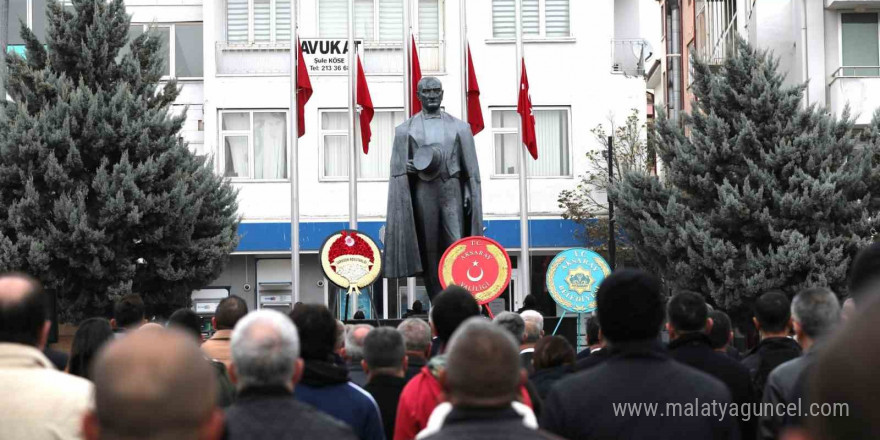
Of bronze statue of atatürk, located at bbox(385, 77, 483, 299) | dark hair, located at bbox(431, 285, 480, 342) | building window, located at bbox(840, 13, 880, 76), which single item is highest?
building window, located at bbox(840, 13, 880, 76)

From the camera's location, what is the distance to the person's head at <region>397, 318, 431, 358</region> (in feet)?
25.4

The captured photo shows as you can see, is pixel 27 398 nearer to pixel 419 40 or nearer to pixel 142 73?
pixel 142 73

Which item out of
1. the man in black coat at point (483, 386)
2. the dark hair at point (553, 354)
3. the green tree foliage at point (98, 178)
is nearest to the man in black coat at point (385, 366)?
the dark hair at point (553, 354)

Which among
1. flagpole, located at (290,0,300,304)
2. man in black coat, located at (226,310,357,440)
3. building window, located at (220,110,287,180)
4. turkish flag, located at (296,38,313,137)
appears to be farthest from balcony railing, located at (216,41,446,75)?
man in black coat, located at (226,310,357,440)

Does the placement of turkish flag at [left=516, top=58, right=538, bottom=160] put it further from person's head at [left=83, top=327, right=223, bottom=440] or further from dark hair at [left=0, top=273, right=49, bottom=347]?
person's head at [left=83, top=327, right=223, bottom=440]

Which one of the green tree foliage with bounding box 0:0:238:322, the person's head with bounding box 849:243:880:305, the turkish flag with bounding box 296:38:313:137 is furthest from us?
the turkish flag with bounding box 296:38:313:137

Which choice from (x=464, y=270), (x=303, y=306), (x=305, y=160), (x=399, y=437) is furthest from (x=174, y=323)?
(x=305, y=160)

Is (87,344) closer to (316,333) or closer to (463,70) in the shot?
(316,333)

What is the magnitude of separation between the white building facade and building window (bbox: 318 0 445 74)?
0.03 meters

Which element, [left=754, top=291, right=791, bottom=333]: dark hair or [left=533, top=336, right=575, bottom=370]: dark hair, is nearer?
[left=533, top=336, right=575, bottom=370]: dark hair

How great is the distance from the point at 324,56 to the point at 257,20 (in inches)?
80.2

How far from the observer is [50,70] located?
2441 cm

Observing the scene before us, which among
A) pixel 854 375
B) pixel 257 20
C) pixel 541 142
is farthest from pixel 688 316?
pixel 257 20

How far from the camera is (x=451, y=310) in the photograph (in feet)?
22.7
